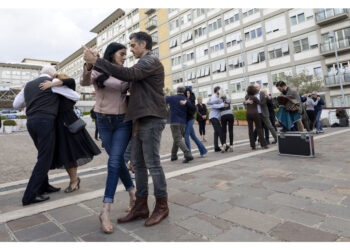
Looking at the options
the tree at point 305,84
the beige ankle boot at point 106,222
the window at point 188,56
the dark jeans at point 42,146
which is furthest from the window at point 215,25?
the beige ankle boot at point 106,222

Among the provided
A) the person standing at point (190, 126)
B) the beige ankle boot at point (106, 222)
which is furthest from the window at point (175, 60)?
the beige ankle boot at point (106, 222)

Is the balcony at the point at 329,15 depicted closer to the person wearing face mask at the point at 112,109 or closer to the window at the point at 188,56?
the window at the point at 188,56

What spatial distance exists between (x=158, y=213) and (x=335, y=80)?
28.3m

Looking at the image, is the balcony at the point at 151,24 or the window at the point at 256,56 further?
the balcony at the point at 151,24

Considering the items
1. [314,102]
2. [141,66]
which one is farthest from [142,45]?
[314,102]

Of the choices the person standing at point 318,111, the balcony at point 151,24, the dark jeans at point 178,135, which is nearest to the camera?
the dark jeans at point 178,135

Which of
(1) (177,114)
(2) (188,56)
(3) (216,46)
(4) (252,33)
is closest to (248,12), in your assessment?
(4) (252,33)

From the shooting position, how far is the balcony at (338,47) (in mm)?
23766

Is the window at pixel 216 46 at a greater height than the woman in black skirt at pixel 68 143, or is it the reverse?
the window at pixel 216 46

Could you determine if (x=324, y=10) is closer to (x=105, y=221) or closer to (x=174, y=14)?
(x=174, y=14)

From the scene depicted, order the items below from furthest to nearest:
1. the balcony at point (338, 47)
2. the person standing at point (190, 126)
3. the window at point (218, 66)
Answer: the window at point (218, 66), the balcony at point (338, 47), the person standing at point (190, 126)

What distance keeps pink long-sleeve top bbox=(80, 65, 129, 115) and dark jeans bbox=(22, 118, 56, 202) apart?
1127mm

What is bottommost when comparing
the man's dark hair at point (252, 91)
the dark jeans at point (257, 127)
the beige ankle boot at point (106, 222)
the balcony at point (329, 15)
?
the beige ankle boot at point (106, 222)

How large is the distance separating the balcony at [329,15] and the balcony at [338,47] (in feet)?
7.28
